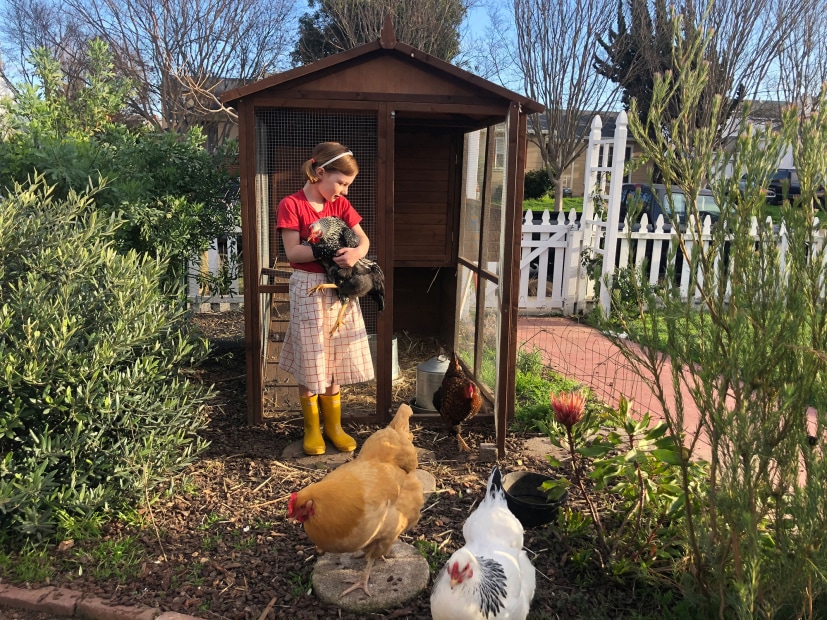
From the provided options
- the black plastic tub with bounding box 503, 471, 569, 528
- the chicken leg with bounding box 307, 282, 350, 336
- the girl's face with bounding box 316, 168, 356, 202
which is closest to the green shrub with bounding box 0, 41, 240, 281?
the chicken leg with bounding box 307, 282, 350, 336

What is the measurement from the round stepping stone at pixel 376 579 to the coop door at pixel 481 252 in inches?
60.9

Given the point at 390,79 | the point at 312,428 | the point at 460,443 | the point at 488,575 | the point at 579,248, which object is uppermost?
the point at 390,79

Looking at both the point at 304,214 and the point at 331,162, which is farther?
the point at 304,214

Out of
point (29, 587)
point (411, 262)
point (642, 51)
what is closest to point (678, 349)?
point (29, 587)

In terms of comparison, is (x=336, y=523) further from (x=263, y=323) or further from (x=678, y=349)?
(x=263, y=323)

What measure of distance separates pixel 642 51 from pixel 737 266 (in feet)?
45.5

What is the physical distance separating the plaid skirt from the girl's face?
19.0 inches

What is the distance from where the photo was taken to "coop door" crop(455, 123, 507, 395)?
167 inches

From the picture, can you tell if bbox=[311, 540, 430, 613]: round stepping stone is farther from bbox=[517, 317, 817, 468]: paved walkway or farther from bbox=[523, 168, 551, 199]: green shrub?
bbox=[523, 168, 551, 199]: green shrub

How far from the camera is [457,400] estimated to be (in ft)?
12.9

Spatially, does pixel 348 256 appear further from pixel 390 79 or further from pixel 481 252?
pixel 481 252

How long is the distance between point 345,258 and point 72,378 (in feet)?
4.94

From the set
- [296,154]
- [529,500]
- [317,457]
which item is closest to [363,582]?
[529,500]

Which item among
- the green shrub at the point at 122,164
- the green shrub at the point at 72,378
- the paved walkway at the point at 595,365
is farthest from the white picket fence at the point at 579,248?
the green shrub at the point at 72,378
